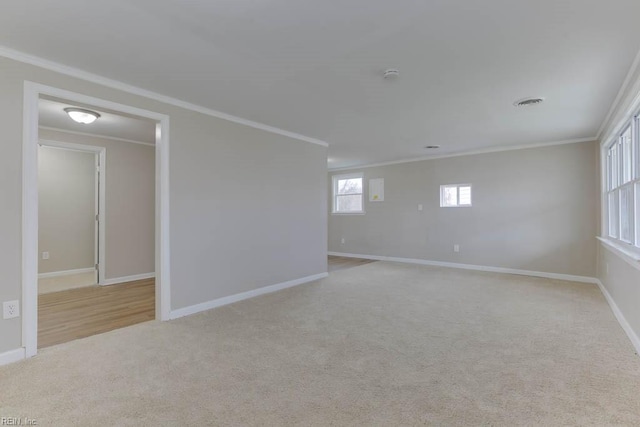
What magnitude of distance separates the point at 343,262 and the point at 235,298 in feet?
11.8

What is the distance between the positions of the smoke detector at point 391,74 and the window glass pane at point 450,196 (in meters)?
4.40

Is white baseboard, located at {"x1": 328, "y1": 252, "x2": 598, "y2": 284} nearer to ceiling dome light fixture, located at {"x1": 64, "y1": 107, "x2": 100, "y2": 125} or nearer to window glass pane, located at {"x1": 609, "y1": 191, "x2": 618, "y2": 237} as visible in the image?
window glass pane, located at {"x1": 609, "y1": 191, "x2": 618, "y2": 237}

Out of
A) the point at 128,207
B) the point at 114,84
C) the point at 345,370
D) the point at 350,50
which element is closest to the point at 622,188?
the point at 350,50

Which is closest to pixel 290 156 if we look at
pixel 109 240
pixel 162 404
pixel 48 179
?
pixel 109 240

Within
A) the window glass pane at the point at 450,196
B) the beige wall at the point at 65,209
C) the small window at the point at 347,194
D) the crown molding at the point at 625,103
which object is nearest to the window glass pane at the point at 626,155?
the crown molding at the point at 625,103

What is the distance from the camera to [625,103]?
10.2 feet

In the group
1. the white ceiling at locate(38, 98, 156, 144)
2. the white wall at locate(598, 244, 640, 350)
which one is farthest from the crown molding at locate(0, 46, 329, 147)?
the white wall at locate(598, 244, 640, 350)

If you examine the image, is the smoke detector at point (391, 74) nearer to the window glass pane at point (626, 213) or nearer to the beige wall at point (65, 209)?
the window glass pane at point (626, 213)

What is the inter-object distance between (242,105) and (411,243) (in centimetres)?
497

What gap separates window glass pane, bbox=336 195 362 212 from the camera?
8133 mm

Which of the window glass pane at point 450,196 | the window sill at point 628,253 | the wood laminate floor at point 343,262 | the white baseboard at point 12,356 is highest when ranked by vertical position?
the window glass pane at point 450,196

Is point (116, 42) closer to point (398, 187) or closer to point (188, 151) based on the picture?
point (188, 151)

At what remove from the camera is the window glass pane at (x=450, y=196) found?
6.60m

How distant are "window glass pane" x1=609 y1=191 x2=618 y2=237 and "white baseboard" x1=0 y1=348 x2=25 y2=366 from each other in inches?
248
